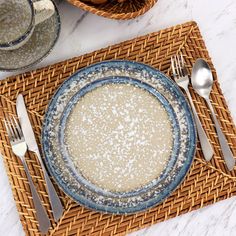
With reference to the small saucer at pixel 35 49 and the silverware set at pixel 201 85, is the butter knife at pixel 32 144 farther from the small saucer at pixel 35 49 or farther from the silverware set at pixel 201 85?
the silverware set at pixel 201 85

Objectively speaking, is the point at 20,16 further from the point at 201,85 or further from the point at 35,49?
the point at 201,85

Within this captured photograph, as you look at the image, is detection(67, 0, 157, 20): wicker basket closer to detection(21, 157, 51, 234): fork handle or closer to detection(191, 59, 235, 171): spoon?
detection(191, 59, 235, 171): spoon

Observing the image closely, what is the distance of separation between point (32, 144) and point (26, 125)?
3 centimetres

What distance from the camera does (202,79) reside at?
3.13ft

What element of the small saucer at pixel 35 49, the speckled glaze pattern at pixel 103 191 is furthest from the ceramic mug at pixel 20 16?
the speckled glaze pattern at pixel 103 191

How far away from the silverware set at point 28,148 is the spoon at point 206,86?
295mm

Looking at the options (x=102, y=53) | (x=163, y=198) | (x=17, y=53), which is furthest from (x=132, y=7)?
(x=163, y=198)

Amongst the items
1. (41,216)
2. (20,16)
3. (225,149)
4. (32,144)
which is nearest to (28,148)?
(32,144)

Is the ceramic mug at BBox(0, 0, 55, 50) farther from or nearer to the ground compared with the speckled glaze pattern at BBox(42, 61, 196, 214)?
farther from the ground

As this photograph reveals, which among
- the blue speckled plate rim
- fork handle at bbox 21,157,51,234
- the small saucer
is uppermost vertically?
the small saucer

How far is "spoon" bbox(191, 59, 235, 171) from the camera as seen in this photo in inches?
37.3

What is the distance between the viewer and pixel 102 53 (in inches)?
38.3

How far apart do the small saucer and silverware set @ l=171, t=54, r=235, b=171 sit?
216 mm

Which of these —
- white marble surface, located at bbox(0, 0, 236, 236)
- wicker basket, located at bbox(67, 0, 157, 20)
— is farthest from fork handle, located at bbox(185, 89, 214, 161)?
wicker basket, located at bbox(67, 0, 157, 20)
